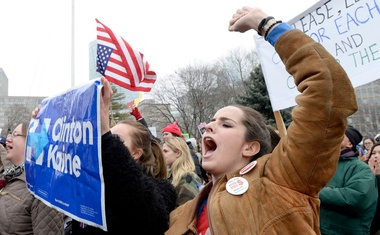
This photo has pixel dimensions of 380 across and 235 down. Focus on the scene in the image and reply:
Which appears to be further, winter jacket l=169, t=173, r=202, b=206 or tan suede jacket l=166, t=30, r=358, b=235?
winter jacket l=169, t=173, r=202, b=206

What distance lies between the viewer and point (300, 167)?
165 centimetres

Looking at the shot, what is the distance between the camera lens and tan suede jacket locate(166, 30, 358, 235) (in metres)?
1.62

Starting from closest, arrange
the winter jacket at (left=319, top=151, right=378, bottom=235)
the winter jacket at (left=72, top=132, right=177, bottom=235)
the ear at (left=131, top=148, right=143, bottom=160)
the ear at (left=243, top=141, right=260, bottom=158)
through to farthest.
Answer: the winter jacket at (left=72, top=132, right=177, bottom=235), the ear at (left=243, top=141, right=260, bottom=158), the ear at (left=131, top=148, right=143, bottom=160), the winter jacket at (left=319, top=151, right=378, bottom=235)

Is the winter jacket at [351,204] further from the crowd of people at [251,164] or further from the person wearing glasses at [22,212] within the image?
the person wearing glasses at [22,212]

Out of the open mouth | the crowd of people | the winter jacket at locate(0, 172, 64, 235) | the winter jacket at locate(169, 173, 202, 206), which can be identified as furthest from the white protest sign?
the winter jacket at locate(0, 172, 64, 235)

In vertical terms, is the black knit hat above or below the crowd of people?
below

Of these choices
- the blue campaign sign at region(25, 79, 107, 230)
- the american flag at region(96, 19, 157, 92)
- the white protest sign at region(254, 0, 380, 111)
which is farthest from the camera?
the american flag at region(96, 19, 157, 92)

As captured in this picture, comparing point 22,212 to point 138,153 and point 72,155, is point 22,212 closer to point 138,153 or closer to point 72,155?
point 138,153

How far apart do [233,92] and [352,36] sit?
129 feet

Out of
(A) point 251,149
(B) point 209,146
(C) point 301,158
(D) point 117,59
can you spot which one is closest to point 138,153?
(B) point 209,146

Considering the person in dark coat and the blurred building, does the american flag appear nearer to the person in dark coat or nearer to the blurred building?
the person in dark coat

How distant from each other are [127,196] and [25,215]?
1645 millimetres

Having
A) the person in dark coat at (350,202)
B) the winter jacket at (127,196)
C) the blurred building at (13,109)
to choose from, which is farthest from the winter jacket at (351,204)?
the blurred building at (13,109)

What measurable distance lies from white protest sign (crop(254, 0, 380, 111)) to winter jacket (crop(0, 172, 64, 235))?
2265 mm
